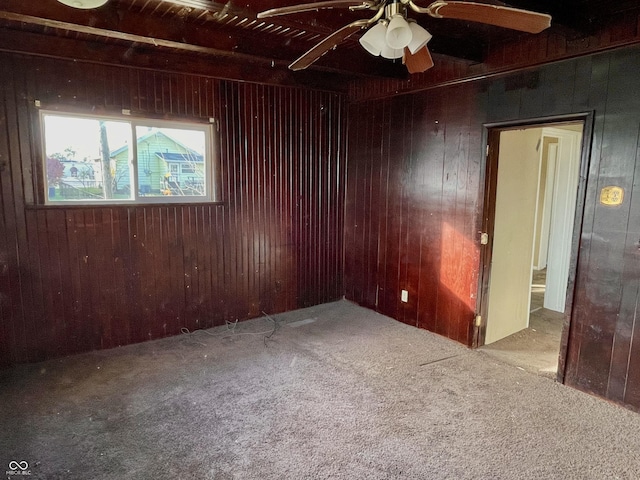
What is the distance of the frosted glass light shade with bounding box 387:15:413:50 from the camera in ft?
5.68

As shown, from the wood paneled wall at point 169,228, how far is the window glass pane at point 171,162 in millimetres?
157

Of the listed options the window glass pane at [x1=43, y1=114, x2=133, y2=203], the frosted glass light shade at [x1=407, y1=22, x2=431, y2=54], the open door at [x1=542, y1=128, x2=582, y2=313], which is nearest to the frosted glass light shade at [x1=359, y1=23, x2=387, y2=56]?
the frosted glass light shade at [x1=407, y1=22, x2=431, y2=54]

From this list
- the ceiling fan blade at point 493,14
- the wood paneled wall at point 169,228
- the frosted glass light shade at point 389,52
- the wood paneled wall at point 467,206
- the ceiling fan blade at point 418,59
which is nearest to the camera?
the ceiling fan blade at point 493,14

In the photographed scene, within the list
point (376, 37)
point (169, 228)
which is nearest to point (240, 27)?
point (376, 37)

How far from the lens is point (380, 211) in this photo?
14.0ft

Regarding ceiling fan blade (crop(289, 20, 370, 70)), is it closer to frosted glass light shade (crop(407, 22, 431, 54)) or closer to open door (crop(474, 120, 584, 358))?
frosted glass light shade (crop(407, 22, 431, 54))

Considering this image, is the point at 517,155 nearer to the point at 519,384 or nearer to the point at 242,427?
the point at 519,384

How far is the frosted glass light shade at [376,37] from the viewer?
1806 millimetres

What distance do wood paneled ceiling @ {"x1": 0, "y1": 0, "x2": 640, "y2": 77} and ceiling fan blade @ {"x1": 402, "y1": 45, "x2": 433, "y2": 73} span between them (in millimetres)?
283

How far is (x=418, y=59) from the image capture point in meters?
2.30

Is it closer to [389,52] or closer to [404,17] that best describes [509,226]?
[389,52]

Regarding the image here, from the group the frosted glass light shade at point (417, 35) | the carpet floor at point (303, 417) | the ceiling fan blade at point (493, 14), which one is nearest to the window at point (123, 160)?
the carpet floor at point (303, 417)

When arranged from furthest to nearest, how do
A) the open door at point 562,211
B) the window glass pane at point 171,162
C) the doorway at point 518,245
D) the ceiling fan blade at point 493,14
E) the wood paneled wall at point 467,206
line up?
the open door at point 562,211 < the window glass pane at point 171,162 < the doorway at point 518,245 < the wood paneled wall at point 467,206 < the ceiling fan blade at point 493,14

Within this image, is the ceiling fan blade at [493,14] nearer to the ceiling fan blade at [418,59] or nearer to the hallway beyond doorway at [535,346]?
the ceiling fan blade at [418,59]
